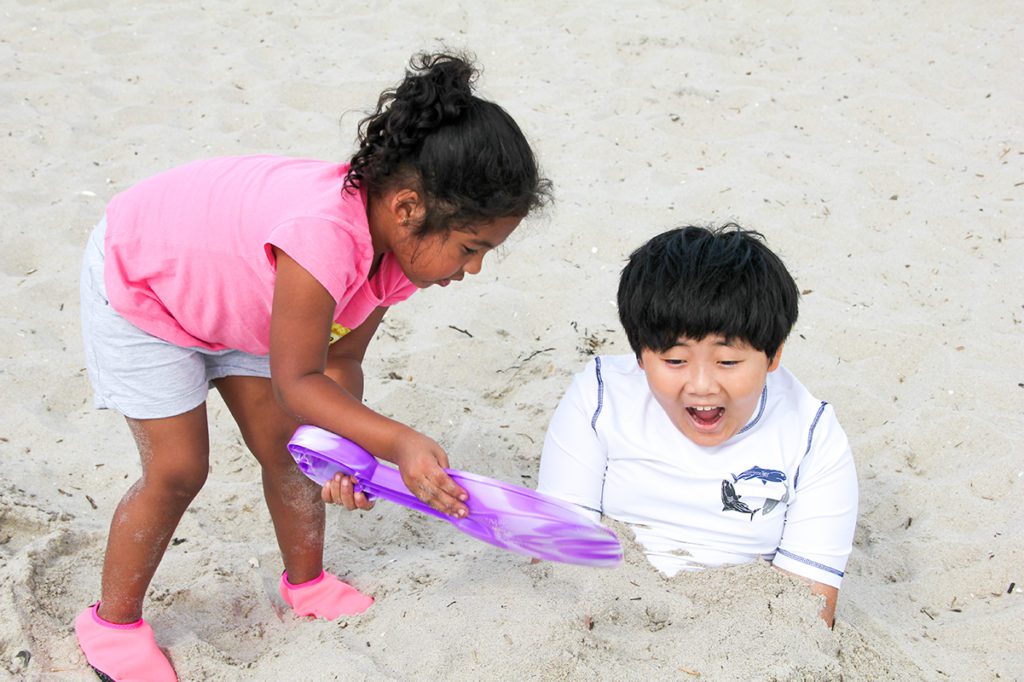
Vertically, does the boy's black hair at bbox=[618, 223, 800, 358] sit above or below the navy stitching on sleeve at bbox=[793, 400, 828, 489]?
above

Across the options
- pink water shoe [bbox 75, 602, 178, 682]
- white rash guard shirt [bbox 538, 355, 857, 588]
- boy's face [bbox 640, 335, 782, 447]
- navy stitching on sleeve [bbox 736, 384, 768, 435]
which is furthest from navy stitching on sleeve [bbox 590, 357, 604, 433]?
pink water shoe [bbox 75, 602, 178, 682]

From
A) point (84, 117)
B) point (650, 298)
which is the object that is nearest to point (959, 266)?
point (650, 298)

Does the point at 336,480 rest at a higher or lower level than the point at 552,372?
higher

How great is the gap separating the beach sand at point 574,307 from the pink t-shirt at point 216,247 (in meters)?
0.66

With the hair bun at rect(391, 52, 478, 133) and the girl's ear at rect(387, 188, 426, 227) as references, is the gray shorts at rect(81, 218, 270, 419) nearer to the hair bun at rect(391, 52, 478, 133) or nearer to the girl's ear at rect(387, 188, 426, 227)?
the girl's ear at rect(387, 188, 426, 227)

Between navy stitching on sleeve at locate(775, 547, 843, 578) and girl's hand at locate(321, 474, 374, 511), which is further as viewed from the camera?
navy stitching on sleeve at locate(775, 547, 843, 578)

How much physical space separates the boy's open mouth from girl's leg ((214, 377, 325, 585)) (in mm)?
834

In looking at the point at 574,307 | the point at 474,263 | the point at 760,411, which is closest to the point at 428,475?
the point at 474,263

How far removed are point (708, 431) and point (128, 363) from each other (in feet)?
3.82

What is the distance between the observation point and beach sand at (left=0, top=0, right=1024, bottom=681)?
6.91 ft

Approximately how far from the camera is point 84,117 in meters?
4.61

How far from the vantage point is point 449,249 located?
1.95 m

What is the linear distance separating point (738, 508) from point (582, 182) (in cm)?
224

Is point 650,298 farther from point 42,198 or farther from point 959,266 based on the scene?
point 42,198
